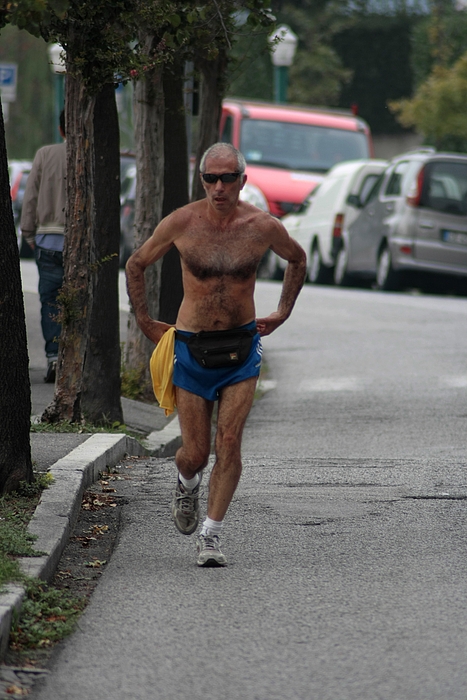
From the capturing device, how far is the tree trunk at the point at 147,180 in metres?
12.2

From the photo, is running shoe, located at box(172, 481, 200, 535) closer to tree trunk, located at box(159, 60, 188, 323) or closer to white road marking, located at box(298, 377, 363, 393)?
tree trunk, located at box(159, 60, 188, 323)

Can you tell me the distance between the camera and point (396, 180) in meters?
23.8

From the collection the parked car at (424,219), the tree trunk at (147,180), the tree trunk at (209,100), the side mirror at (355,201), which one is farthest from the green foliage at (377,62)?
the tree trunk at (147,180)

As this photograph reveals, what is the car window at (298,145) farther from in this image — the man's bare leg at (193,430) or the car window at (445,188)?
the man's bare leg at (193,430)

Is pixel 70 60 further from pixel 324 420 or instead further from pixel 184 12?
pixel 324 420

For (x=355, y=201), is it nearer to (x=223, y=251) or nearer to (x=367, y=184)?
(x=367, y=184)

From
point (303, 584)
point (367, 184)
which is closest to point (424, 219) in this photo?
point (367, 184)

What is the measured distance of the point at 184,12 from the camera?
9422 millimetres

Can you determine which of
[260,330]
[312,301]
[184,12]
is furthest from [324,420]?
[312,301]

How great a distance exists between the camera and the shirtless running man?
661 cm

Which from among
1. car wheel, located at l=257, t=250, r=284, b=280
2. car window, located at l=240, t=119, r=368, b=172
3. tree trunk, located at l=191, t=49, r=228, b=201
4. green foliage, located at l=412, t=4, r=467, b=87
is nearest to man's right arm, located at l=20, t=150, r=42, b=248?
tree trunk, located at l=191, t=49, r=228, b=201

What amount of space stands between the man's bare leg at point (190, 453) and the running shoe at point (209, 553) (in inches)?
7.9

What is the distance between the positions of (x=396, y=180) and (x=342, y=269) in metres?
2.44

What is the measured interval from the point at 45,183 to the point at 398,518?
Result: 5269mm
